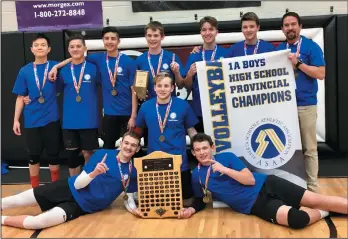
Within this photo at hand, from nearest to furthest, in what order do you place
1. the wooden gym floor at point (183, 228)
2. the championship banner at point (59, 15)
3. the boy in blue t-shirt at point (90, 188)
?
the wooden gym floor at point (183, 228), the boy in blue t-shirt at point (90, 188), the championship banner at point (59, 15)

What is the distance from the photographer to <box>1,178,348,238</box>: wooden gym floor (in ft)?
9.14

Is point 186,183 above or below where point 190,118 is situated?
below

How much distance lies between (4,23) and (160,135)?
3.37 metres

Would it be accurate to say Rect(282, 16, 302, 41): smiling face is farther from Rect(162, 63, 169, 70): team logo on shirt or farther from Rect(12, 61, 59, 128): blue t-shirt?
Rect(12, 61, 59, 128): blue t-shirt

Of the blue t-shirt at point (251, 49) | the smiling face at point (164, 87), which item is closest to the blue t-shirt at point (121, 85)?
the smiling face at point (164, 87)

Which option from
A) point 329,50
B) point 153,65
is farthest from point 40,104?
point 329,50

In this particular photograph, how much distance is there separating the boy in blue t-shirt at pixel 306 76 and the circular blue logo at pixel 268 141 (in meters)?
0.22

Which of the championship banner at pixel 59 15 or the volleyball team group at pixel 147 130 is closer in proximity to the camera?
the volleyball team group at pixel 147 130

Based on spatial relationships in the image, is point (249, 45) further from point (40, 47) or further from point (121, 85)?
point (40, 47)

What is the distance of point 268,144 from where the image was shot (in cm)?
355

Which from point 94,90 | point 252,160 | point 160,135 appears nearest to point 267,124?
point 252,160

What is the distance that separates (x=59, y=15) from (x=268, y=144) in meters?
3.32

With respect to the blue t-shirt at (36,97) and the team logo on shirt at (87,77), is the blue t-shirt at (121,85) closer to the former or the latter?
the team logo on shirt at (87,77)

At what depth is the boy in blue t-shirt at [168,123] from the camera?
335 cm
